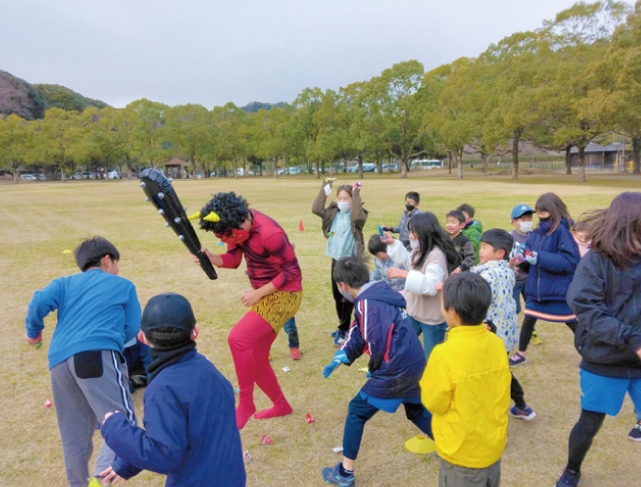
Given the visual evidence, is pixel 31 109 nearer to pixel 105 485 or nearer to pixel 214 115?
pixel 214 115

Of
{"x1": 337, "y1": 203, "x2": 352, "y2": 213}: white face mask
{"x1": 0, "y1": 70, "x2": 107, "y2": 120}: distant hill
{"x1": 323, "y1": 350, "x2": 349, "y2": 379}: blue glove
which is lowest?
{"x1": 323, "y1": 350, "x2": 349, "y2": 379}: blue glove

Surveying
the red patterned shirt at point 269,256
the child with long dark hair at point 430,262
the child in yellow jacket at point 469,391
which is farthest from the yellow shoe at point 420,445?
the red patterned shirt at point 269,256

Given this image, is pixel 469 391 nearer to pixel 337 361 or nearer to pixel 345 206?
pixel 337 361

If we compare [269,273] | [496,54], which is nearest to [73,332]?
[269,273]

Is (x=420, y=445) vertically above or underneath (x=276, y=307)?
underneath

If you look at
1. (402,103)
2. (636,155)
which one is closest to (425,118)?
(402,103)

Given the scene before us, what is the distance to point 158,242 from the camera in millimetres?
12898

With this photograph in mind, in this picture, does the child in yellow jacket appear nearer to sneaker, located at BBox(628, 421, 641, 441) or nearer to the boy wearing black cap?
the boy wearing black cap

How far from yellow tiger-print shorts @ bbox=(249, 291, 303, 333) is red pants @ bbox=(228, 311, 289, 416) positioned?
4cm

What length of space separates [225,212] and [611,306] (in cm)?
281

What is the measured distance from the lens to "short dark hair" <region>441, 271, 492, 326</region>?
86.0 inches

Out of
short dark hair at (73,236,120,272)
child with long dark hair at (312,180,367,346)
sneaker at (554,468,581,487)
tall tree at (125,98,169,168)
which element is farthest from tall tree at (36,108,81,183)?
sneaker at (554,468,581,487)

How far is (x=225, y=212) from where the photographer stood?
3.42 m

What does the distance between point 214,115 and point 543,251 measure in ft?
269
